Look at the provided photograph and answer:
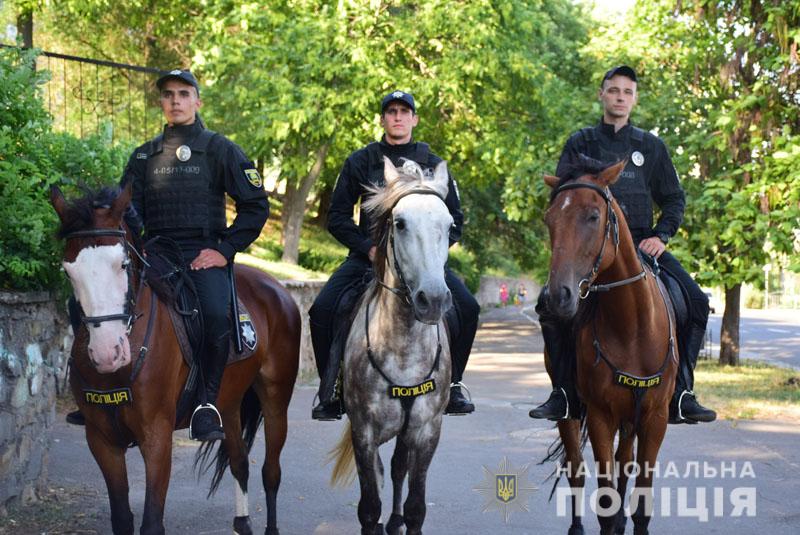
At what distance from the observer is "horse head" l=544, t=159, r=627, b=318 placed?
5520 millimetres

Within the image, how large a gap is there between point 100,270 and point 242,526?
9.18 feet

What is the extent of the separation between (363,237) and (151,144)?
1.57 meters

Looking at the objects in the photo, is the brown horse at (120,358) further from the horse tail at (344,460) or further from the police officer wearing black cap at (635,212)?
the police officer wearing black cap at (635,212)

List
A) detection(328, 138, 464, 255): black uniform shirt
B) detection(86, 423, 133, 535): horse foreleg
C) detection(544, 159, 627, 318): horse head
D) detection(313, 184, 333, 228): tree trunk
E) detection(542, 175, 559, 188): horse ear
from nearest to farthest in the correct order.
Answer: detection(544, 159, 627, 318): horse head
detection(86, 423, 133, 535): horse foreleg
detection(542, 175, 559, 188): horse ear
detection(328, 138, 464, 255): black uniform shirt
detection(313, 184, 333, 228): tree trunk

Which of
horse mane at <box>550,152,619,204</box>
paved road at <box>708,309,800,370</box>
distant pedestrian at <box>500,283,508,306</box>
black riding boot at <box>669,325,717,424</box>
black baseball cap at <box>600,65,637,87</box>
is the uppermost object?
black baseball cap at <box>600,65,637,87</box>

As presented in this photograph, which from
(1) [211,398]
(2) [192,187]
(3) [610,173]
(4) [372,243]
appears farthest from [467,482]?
(3) [610,173]

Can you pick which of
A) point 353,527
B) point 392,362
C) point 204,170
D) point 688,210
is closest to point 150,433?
point 392,362

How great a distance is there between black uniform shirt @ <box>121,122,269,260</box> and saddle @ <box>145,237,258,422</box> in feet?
1.20

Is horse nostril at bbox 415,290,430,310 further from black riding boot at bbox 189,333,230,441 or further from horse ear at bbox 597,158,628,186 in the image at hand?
black riding boot at bbox 189,333,230,441

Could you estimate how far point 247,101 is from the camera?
21.3m

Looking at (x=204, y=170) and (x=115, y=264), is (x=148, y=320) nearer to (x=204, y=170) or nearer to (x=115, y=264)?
(x=115, y=264)

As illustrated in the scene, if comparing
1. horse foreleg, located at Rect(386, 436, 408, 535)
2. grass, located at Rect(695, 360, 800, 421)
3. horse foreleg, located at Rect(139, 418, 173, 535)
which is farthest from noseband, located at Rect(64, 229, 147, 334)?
grass, located at Rect(695, 360, 800, 421)

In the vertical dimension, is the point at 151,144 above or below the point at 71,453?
above

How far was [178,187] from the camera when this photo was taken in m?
6.64
